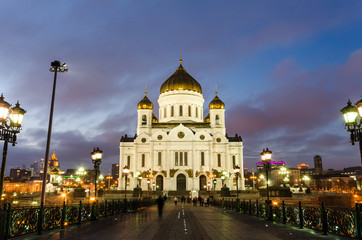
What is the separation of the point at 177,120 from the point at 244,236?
61.1 metres

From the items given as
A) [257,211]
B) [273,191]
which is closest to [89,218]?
[257,211]

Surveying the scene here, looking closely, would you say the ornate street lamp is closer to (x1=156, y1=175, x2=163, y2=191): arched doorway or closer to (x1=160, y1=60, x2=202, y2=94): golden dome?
(x1=156, y1=175, x2=163, y2=191): arched doorway

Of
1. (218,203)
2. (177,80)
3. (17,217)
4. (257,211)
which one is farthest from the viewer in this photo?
(177,80)

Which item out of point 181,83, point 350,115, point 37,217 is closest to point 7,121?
point 37,217

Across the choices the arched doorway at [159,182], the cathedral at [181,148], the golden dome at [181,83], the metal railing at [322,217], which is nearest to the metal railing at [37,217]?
the metal railing at [322,217]

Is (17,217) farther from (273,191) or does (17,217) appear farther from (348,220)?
(273,191)

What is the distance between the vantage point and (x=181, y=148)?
65.8 meters

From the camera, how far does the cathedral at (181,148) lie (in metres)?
63.4

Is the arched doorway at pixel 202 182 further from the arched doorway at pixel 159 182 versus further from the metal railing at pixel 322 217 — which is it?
the metal railing at pixel 322 217

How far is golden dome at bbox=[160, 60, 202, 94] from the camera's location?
73.6m

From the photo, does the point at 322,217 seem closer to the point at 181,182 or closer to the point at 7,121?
the point at 7,121

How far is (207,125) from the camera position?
7150 cm

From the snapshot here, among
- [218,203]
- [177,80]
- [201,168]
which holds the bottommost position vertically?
[218,203]

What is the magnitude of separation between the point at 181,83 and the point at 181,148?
17634mm
